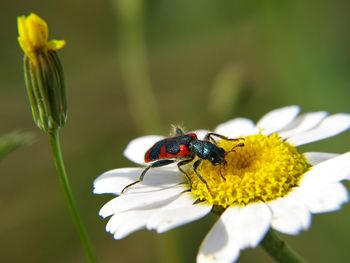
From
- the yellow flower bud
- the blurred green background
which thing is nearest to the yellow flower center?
the yellow flower bud

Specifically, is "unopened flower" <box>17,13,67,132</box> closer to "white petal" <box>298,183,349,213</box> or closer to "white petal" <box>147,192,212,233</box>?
"white petal" <box>147,192,212,233</box>

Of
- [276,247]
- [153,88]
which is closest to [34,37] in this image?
[276,247]

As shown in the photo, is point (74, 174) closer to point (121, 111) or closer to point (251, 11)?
point (121, 111)

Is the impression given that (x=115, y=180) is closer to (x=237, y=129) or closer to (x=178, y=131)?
(x=178, y=131)

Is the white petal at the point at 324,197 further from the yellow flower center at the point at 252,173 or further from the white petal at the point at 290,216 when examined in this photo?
the yellow flower center at the point at 252,173

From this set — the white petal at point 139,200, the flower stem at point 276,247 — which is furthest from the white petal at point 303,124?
the flower stem at point 276,247

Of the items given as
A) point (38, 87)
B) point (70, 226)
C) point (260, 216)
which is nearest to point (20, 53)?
point (70, 226)
